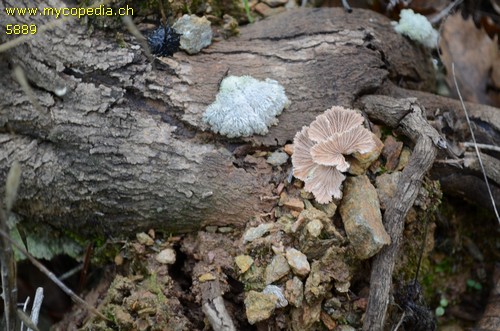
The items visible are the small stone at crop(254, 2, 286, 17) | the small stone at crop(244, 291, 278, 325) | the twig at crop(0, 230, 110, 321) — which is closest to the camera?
the twig at crop(0, 230, 110, 321)

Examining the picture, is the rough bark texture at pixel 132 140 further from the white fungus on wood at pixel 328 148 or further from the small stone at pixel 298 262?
the small stone at pixel 298 262

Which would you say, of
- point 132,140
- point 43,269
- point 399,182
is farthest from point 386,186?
point 43,269

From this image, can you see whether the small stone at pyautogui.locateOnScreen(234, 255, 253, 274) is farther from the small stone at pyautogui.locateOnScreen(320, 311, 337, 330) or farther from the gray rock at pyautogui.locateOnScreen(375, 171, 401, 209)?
the gray rock at pyautogui.locateOnScreen(375, 171, 401, 209)

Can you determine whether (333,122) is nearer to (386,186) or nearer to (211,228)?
(386,186)

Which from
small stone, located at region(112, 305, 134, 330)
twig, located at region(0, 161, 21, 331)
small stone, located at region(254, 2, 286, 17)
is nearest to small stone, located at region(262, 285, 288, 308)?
small stone, located at region(112, 305, 134, 330)

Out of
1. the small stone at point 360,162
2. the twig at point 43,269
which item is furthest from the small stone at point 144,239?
the small stone at point 360,162
